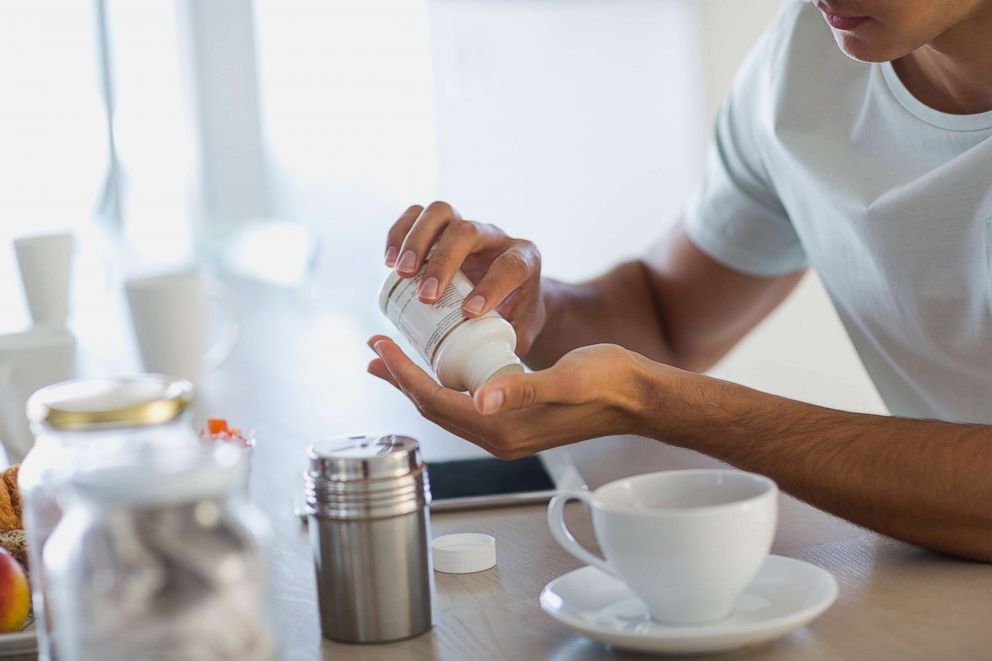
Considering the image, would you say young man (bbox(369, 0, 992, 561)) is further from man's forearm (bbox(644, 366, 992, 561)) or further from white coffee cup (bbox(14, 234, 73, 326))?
white coffee cup (bbox(14, 234, 73, 326))

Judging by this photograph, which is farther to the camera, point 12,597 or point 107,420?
point 12,597

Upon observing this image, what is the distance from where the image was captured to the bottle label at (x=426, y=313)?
2.93 ft

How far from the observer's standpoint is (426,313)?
91 cm

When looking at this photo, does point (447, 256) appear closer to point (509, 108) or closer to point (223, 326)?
point (223, 326)

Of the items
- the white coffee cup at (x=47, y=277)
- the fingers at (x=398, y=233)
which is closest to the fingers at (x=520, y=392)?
the fingers at (x=398, y=233)

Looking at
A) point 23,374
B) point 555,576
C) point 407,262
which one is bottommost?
point 555,576

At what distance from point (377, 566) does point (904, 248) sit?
76 centimetres

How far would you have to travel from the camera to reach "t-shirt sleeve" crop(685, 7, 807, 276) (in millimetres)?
1500

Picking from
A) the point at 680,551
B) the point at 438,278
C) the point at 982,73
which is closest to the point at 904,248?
the point at 982,73

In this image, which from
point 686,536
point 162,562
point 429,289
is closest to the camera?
point 162,562

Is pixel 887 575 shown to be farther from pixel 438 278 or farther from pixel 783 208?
pixel 783 208

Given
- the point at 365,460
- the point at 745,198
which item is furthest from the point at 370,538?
the point at 745,198

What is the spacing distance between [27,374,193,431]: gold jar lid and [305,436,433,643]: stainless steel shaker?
0.50ft

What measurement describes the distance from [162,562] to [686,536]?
0.91ft
